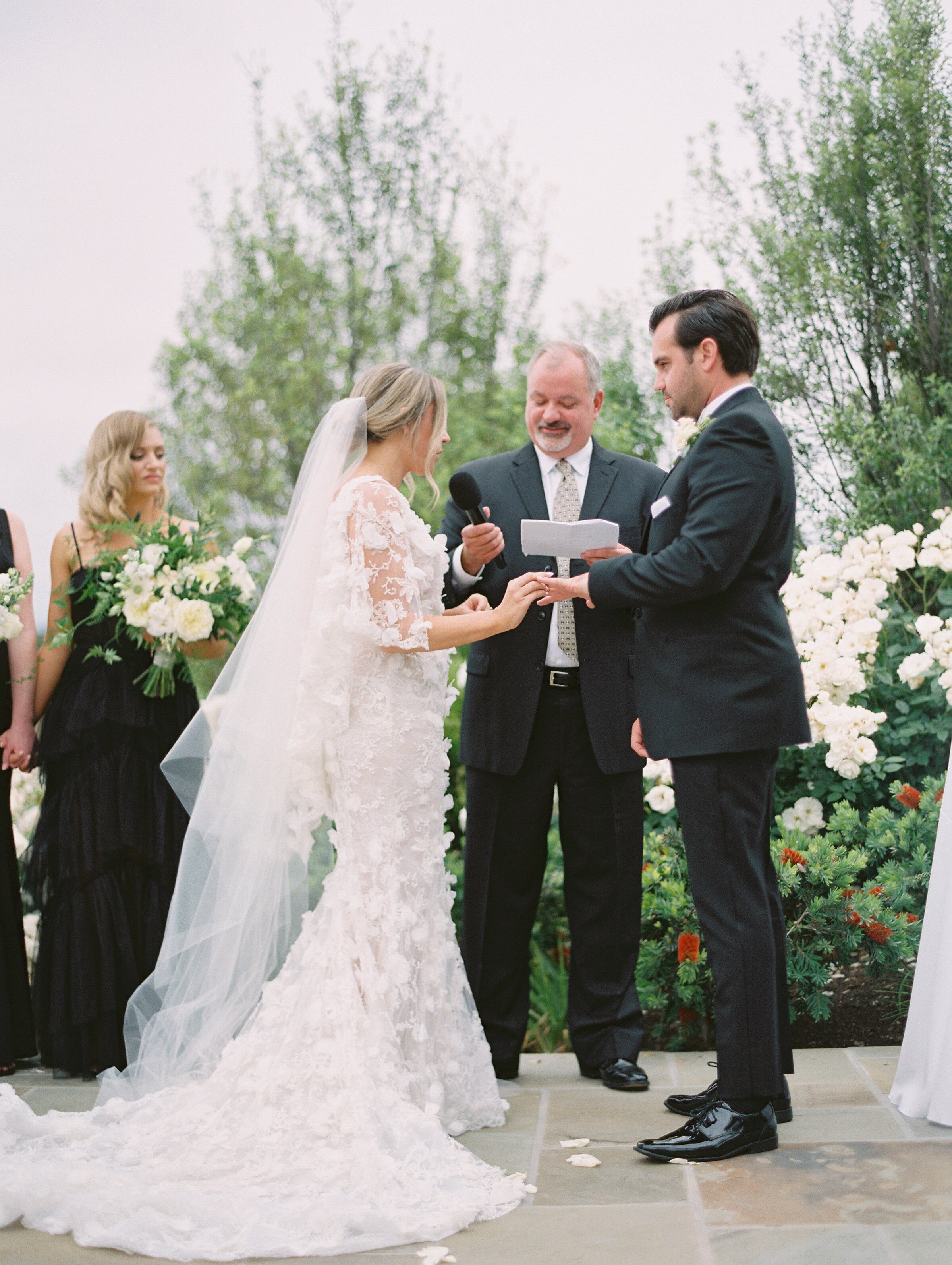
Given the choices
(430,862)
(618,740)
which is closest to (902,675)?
(618,740)

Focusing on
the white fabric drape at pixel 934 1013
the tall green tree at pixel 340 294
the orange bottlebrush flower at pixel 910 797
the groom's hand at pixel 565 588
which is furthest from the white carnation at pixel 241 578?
the tall green tree at pixel 340 294

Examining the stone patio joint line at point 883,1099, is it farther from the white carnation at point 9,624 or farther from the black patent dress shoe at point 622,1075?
the white carnation at point 9,624

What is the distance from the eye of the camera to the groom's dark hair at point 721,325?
9.74 ft

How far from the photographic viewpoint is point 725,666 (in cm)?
290

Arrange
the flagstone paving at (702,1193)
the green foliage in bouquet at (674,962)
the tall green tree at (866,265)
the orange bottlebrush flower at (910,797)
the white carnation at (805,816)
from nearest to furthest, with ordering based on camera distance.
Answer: the flagstone paving at (702,1193) → the green foliage in bouquet at (674,962) → the orange bottlebrush flower at (910,797) → the white carnation at (805,816) → the tall green tree at (866,265)

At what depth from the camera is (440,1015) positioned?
10.4ft

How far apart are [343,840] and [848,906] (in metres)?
1.85

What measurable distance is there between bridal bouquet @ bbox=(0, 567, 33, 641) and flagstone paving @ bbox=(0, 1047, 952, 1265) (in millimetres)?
1508

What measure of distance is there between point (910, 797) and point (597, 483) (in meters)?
1.73

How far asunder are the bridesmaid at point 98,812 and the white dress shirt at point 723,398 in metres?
1.99

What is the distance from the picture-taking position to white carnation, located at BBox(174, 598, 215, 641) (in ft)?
12.6

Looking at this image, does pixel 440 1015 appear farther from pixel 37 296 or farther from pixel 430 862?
pixel 37 296

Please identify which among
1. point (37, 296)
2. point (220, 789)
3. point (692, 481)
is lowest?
point (220, 789)

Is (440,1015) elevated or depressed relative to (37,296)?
depressed
